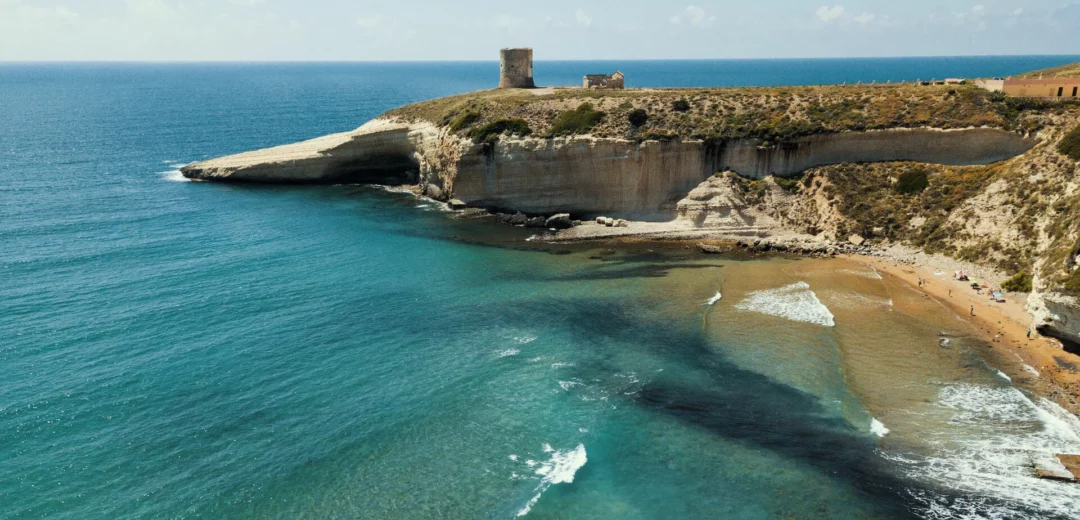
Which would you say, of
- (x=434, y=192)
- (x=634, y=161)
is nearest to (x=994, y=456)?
(x=634, y=161)

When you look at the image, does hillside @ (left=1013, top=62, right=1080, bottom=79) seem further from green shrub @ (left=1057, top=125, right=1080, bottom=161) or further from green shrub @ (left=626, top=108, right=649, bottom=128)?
green shrub @ (left=626, top=108, right=649, bottom=128)

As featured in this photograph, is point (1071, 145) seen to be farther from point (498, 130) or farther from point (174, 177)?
point (174, 177)

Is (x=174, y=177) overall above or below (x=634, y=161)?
below

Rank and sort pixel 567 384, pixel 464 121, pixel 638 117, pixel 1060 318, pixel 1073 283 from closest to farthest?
pixel 567 384 → pixel 1073 283 → pixel 1060 318 → pixel 638 117 → pixel 464 121

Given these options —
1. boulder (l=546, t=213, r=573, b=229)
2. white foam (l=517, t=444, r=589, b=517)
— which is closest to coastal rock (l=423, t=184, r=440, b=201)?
boulder (l=546, t=213, r=573, b=229)

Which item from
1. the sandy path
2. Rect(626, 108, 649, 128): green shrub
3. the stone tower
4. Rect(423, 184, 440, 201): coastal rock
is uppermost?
the stone tower

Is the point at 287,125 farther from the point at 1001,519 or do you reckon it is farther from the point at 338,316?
the point at 1001,519

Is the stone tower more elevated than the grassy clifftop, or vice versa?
the stone tower

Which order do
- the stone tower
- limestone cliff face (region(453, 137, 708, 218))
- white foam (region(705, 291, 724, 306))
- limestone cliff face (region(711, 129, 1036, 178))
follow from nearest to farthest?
white foam (region(705, 291, 724, 306)) < limestone cliff face (region(711, 129, 1036, 178)) < limestone cliff face (region(453, 137, 708, 218)) < the stone tower
